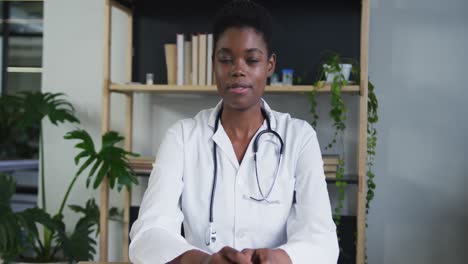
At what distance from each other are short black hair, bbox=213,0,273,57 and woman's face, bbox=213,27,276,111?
0.02 metres

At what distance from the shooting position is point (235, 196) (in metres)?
1.46

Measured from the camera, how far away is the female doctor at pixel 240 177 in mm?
1388

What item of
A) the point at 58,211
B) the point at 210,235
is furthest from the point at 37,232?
the point at 210,235

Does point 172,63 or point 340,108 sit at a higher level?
Answer: point 172,63

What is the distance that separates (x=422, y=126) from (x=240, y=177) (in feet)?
5.81

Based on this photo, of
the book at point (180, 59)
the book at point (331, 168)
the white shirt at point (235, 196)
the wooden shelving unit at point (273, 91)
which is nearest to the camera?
the white shirt at point (235, 196)

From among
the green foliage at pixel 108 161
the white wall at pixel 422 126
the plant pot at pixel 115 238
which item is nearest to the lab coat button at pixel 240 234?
the green foliage at pixel 108 161

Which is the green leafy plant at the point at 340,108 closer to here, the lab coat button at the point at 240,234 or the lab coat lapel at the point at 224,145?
the lab coat lapel at the point at 224,145

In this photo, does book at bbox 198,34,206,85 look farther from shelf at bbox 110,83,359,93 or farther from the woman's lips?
the woman's lips

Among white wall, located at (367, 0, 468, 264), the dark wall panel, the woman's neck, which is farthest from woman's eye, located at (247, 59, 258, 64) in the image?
white wall, located at (367, 0, 468, 264)

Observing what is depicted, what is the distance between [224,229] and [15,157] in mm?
3251

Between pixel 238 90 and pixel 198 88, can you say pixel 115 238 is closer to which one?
pixel 198 88

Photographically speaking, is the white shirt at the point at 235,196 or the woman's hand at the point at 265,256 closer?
the woman's hand at the point at 265,256

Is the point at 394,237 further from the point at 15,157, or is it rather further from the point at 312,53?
the point at 15,157
